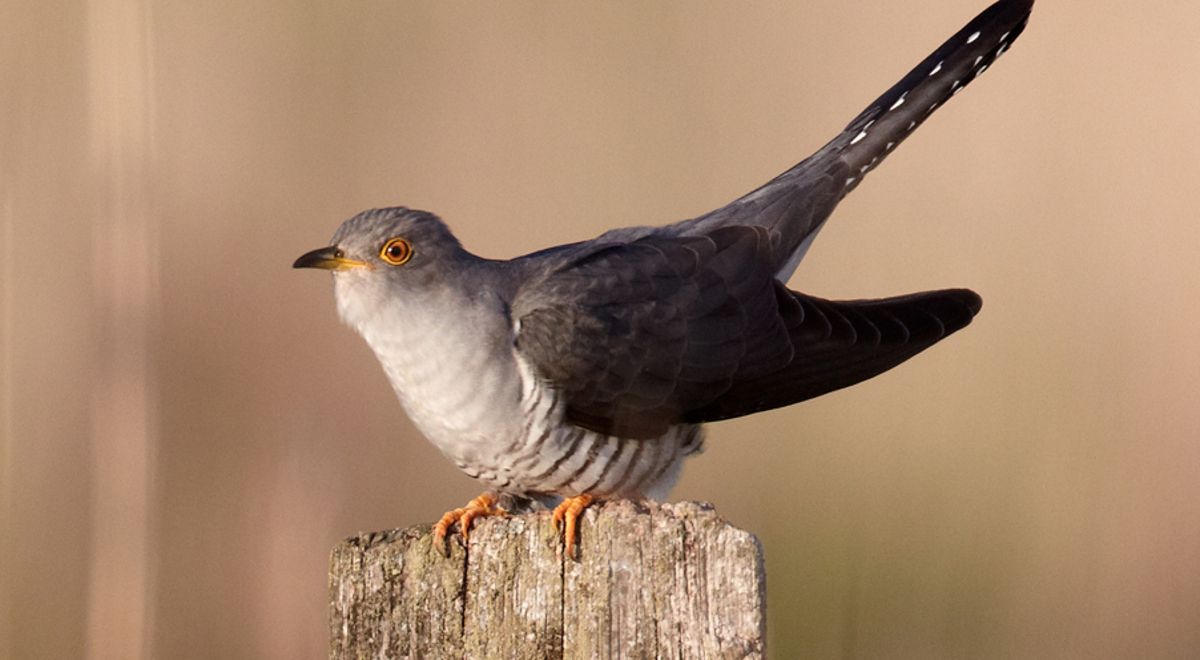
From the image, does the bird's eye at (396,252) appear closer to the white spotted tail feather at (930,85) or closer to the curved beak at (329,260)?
the curved beak at (329,260)

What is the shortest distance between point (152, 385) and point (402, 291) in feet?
3.16

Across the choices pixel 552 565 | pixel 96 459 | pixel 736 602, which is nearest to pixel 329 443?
pixel 96 459

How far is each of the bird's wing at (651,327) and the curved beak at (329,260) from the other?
1.32 feet

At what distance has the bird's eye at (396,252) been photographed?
2531 millimetres

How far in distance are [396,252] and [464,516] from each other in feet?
2.28

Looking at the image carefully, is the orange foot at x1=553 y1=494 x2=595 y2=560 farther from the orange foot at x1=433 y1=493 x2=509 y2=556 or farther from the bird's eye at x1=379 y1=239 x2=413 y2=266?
the bird's eye at x1=379 y1=239 x2=413 y2=266

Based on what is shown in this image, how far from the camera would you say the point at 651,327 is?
8.90 feet

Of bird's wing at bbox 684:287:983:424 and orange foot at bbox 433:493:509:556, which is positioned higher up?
bird's wing at bbox 684:287:983:424

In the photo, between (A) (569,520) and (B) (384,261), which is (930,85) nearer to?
(B) (384,261)

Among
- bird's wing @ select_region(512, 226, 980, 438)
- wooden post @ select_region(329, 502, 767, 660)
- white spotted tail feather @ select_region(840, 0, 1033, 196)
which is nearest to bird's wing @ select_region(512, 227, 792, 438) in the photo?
bird's wing @ select_region(512, 226, 980, 438)

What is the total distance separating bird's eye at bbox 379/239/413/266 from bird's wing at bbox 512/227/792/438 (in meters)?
0.29

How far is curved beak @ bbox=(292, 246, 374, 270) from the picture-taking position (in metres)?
2.48

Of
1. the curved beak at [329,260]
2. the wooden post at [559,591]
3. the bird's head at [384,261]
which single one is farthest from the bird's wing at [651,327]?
the wooden post at [559,591]

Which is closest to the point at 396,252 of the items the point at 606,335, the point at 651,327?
the point at 606,335
